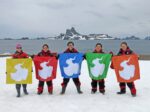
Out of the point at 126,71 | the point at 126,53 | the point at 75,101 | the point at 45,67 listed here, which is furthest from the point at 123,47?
the point at 45,67

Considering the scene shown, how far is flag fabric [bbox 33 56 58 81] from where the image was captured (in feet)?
32.3

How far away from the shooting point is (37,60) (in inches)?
388

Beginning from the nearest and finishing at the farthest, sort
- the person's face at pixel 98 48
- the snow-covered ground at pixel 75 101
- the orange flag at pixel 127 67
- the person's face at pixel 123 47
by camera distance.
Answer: the snow-covered ground at pixel 75 101, the person's face at pixel 123 47, the orange flag at pixel 127 67, the person's face at pixel 98 48

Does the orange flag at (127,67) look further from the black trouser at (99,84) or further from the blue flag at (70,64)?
the blue flag at (70,64)

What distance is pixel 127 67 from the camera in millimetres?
9734

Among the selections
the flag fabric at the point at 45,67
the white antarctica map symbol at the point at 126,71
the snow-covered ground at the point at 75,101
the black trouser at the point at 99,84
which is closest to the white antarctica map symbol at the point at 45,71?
the flag fabric at the point at 45,67

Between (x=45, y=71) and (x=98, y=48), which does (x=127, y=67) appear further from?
(x=45, y=71)

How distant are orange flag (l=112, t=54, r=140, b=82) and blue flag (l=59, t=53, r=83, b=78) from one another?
3.79 feet

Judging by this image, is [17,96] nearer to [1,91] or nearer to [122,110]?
[1,91]

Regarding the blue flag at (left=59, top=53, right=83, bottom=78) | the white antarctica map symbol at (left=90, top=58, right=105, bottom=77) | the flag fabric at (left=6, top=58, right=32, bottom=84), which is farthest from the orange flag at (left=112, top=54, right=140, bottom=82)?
the flag fabric at (left=6, top=58, right=32, bottom=84)

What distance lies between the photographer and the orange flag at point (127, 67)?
31.7ft

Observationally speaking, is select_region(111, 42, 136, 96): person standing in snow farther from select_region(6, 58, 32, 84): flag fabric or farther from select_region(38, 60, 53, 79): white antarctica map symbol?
select_region(6, 58, 32, 84): flag fabric

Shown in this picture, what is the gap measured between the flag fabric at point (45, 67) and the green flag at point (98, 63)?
1.14 meters

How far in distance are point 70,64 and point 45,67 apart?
0.79 m
